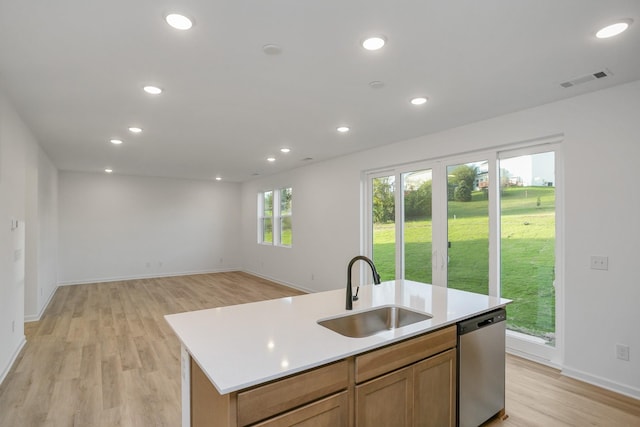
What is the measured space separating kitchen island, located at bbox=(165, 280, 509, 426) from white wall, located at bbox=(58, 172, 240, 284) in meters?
7.19

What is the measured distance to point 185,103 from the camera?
3213 millimetres

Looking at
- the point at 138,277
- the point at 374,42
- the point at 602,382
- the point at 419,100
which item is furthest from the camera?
the point at 138,277

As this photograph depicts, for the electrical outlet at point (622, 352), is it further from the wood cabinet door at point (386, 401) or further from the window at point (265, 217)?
the window at point (265, 217)

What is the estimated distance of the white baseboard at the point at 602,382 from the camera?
105 inches

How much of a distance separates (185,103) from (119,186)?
5.95 meters

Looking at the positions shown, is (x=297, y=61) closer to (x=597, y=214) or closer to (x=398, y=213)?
(x=597, y=214)

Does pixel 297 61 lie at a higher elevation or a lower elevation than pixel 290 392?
higher

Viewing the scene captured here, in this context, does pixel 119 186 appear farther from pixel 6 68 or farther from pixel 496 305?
pixel 496 305

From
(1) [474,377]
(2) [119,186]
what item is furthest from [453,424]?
(2) [119,186]

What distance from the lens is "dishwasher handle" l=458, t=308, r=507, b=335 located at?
2062 millimetres

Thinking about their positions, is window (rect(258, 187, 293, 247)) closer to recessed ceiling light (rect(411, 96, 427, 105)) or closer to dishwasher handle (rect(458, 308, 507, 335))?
recessed ceiling light (rect(411, 96, 427, 105))

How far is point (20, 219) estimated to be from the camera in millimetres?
3592

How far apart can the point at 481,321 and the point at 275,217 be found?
20.3 ft

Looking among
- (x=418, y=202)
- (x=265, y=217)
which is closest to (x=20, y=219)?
(x=418, y=202)
